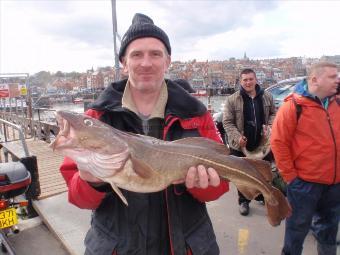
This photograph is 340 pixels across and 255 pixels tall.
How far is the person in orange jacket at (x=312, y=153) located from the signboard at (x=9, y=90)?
47.9 ft

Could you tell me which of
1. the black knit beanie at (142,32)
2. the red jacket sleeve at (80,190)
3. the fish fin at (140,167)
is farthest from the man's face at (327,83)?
the red jacket sleeve at (80,190)

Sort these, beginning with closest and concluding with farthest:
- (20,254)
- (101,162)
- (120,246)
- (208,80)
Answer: (101,162) → (120,246) → (20,254) → (208,80)

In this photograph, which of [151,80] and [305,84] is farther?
[305,84]

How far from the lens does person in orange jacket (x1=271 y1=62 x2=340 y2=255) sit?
3.23 metres

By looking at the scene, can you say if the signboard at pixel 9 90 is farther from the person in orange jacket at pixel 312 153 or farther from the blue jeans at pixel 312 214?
the blue jeans at pixel 312 214

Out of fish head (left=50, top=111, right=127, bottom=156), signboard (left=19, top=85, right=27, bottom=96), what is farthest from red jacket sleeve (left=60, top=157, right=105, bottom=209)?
signboard (left=19, top=85, right=27, bottom=96)

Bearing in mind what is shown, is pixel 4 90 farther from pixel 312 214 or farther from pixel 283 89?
pixel 312 214

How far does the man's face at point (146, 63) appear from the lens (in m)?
2.08

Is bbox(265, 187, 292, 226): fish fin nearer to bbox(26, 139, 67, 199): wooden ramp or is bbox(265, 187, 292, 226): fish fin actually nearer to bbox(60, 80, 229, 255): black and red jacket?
bbox(60, 80, 229, 255): black and red jacket

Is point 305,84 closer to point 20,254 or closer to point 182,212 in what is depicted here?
point 182,212

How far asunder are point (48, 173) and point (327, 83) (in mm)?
6479

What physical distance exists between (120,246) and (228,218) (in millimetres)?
3071

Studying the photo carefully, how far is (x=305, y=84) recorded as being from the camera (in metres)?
3.50

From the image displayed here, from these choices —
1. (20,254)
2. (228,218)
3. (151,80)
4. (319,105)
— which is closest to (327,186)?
(319,105)
